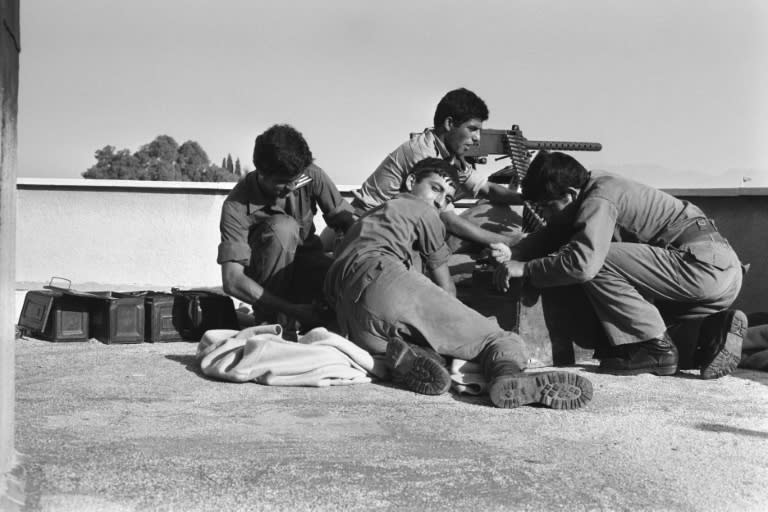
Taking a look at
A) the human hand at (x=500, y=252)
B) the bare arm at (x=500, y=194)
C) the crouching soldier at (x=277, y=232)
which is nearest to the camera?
the human hand at (x=500, y=252)

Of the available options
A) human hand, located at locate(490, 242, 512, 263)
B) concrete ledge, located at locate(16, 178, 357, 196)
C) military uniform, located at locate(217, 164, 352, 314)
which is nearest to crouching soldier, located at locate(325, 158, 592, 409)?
human hand, located at locate(490, 242, 512, 263)

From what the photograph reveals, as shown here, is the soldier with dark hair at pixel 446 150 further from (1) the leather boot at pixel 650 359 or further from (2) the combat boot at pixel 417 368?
(2) the combat boot at pixel 417 368

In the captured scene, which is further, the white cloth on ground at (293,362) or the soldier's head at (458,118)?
the soldier's head at (458,118)

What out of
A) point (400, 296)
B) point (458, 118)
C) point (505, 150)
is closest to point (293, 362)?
point (400, 296)

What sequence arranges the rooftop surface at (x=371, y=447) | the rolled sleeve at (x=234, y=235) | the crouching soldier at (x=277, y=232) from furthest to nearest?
the rolled sleeve at (x=234, y=235) < the crouching soldier at (x=277, y=232) < the rooftop surface at (x=371, y=447)

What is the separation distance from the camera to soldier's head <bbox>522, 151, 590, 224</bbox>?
5.25m

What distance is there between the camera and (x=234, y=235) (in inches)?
238

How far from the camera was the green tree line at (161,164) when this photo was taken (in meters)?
46.5

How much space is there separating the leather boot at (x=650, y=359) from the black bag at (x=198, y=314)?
2534 mm

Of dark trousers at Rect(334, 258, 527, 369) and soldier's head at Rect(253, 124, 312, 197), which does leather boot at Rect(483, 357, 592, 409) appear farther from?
soldier's head at Rect(253, 124, 312, 197)

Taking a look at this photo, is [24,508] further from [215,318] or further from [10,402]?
[215,318]

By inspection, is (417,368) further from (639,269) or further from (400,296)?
(639,269)

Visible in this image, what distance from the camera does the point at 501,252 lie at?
556 cm

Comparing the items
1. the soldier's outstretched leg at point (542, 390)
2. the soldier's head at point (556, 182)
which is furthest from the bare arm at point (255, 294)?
the soldier's outstretched leg at point (542, 390)
